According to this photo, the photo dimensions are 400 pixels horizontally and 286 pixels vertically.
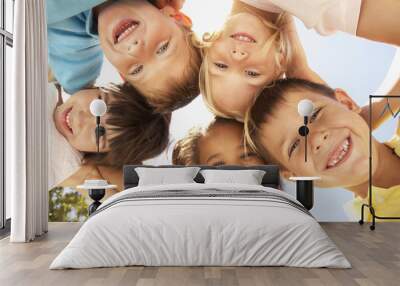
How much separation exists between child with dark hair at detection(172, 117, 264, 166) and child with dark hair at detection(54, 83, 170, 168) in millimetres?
283

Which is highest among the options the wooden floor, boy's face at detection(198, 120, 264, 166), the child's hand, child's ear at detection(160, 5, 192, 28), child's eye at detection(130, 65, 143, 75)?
the child's hand

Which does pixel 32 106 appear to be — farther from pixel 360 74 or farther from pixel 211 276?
pixel 360 74

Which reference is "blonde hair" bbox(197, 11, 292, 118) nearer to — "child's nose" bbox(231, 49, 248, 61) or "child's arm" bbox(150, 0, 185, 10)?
"child's nose" bbox(231, 49, 248, 61)

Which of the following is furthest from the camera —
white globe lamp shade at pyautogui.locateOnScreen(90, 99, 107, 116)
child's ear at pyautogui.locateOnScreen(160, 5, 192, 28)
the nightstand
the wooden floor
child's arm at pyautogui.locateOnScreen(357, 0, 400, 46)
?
child's ear at pyautogui.locateOnScreen(160, 5, 192, 28)

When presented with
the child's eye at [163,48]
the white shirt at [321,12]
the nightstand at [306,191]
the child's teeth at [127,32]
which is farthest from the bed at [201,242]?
the white shirt at [321,12]

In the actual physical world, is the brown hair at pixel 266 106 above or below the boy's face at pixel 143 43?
below

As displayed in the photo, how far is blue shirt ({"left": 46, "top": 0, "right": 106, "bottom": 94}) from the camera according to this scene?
316 inches

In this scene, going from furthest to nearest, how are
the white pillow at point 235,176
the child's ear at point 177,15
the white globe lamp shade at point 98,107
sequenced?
1. the child's ear at point 177,15
2. the white globe lamp shade at point 98,107
3. the white pillow at point 235,176

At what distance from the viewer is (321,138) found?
7977 millimetres

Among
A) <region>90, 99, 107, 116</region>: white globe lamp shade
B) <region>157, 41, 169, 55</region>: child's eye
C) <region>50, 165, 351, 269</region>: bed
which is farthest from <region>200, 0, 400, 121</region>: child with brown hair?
<region>50, 165, 351, 269</region>: bed

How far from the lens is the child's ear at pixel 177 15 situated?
26.4ft

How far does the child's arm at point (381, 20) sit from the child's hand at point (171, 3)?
2.37 meters

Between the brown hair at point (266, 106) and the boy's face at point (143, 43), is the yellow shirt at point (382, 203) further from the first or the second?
the boy's face at point (143, 43)

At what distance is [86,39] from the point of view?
8070 mm
